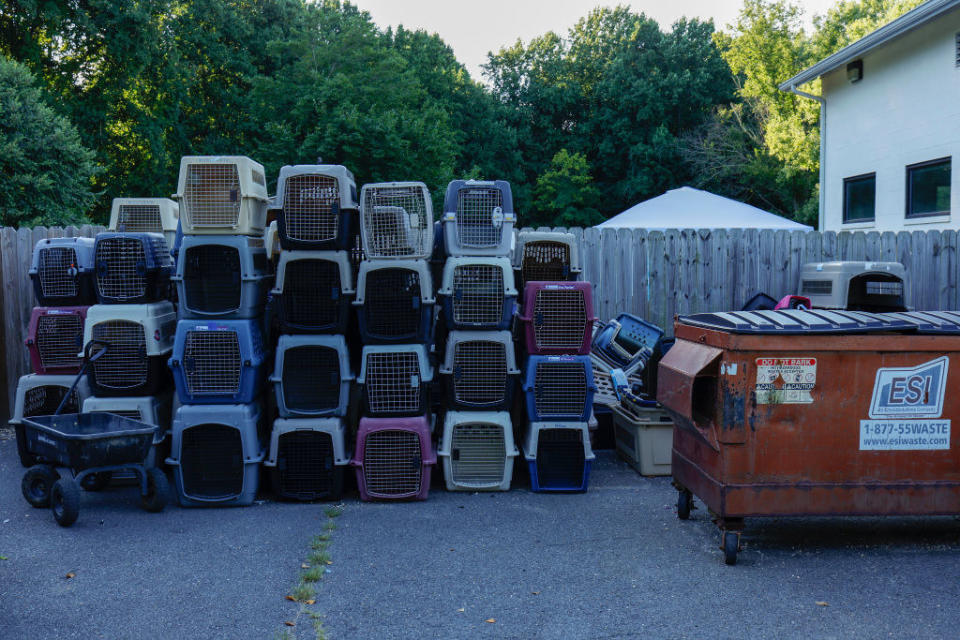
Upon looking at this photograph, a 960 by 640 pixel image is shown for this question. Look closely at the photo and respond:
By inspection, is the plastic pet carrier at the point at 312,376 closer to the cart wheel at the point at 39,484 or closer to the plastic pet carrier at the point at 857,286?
the cart wheel at the point at 39,484

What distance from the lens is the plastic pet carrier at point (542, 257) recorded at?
276 inches

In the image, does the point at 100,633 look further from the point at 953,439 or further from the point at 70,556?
the point at 953,439

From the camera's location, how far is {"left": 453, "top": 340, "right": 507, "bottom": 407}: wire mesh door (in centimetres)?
647

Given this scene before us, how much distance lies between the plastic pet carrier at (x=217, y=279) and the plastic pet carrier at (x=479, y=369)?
5.88 feet

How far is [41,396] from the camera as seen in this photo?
6906mm

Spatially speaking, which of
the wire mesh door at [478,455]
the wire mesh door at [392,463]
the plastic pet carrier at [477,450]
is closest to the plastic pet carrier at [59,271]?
the wire mesh door at [392,463]

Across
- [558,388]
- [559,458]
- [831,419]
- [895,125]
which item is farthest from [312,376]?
[895,125]

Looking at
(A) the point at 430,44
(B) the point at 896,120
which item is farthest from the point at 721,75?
(B) the point at 896,120

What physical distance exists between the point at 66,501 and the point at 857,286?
836 cm

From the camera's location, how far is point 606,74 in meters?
38.3

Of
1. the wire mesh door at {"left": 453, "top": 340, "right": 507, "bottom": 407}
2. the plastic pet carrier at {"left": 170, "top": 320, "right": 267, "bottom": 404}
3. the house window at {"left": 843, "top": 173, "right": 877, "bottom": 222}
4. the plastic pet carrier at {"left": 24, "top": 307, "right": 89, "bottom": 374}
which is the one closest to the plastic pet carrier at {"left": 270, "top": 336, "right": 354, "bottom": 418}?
the plastic pet carrier at {"left": 170, "top": 320, "right": 267, "bottom": 404}

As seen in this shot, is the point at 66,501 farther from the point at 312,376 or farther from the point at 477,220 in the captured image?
the point at 477,220

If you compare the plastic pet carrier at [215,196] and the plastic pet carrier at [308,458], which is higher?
the plastic pet carrier at [215,196]

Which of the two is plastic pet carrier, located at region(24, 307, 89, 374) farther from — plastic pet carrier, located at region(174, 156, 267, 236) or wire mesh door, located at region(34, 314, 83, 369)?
plastic pet carrier, located at region(174, 156, 267, 236)
